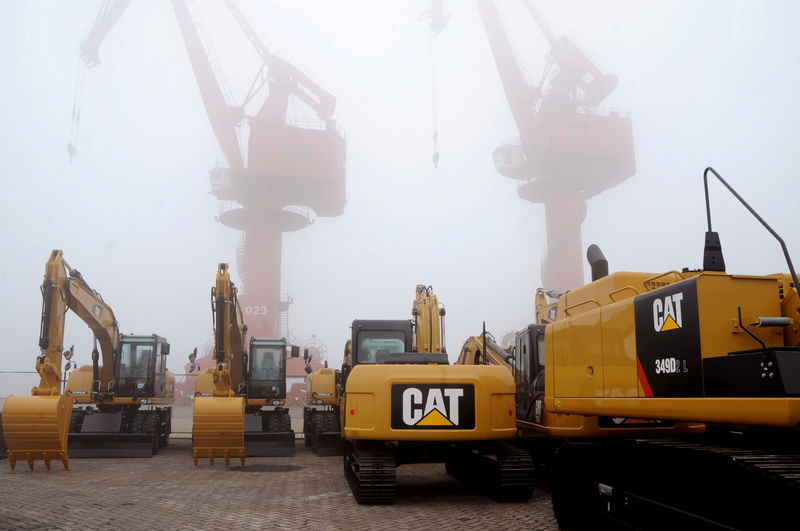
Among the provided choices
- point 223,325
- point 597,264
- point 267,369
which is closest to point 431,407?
point 597,264

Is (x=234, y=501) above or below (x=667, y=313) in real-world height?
below

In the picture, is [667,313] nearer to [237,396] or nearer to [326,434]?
[326,434]

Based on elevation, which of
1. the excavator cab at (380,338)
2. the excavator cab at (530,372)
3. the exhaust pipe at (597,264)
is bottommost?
the excavator cab at (530,372)

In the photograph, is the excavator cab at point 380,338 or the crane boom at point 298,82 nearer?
the excavator cab at point 380,338

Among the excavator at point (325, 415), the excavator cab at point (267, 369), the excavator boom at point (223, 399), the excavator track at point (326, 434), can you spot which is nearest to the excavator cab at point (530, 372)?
the excavator boom at point (223, 399)

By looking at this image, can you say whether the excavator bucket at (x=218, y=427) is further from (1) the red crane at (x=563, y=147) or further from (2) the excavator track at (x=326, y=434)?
(1) the red crane at (x=563, y=147)

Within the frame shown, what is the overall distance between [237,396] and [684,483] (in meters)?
12.5

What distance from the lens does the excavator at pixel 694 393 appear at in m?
3.55

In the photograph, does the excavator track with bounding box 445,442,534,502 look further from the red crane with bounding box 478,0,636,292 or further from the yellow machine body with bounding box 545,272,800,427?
the red crane with bounding box 478,0,636,292

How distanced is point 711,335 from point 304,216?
42453 millimetres

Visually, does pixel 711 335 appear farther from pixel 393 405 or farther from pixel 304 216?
pixel 304 216

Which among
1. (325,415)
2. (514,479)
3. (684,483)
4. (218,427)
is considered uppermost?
(684,483)

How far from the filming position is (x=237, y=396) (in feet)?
50.3

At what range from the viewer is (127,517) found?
294 inches
